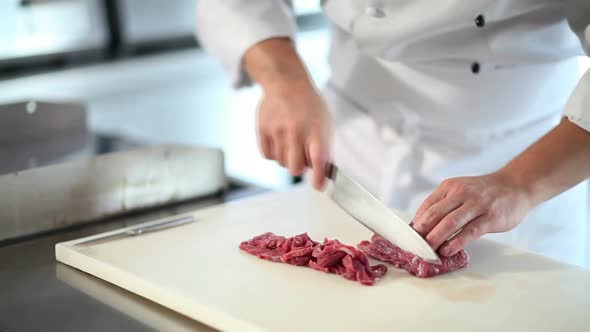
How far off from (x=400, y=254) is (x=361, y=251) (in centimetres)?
6

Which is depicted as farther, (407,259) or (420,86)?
(420,86)

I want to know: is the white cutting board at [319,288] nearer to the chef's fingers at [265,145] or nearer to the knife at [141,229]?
the knife at [141,229]

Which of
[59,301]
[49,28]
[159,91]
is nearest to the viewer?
[59,301]

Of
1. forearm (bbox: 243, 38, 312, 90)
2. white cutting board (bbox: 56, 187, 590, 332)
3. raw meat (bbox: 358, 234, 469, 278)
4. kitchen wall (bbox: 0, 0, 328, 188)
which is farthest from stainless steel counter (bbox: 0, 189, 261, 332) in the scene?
kitchen wall (bbox: 0, 0, 328, 188)

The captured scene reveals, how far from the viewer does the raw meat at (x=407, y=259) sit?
3.82 ft

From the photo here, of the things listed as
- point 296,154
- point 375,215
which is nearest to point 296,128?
point 296,154

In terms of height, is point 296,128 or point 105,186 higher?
point 296,128

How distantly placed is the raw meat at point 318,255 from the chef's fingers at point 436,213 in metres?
0.08

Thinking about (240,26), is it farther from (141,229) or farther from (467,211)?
(467,211)

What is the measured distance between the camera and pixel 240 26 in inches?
60.9

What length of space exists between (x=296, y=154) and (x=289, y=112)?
0.09 meters

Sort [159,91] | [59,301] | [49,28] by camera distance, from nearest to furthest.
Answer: [59,301] < [49,28] < [159,91]

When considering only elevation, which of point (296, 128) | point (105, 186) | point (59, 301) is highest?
A: point (296, 128)

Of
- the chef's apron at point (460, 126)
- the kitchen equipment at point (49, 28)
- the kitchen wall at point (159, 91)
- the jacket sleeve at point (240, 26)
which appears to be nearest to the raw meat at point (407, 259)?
the chef's apron at point (460, 126)
